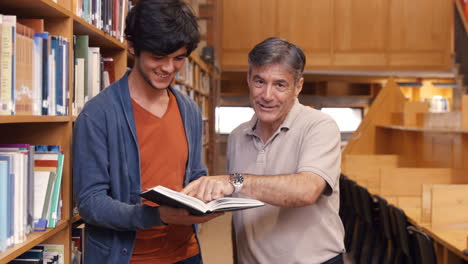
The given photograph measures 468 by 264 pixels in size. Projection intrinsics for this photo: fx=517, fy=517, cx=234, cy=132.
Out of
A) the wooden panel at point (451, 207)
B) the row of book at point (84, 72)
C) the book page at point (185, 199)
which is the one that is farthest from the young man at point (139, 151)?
the wooden panel at point (451, 207)

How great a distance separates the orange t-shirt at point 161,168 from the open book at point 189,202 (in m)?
0.31

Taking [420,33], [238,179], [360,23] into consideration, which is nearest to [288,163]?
[238,179]

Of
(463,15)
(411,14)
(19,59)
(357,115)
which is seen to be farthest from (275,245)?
(357,115)

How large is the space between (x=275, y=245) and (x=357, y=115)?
39.7ft

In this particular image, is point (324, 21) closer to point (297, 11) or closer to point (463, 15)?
point (297, 11)

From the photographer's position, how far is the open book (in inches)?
54.1

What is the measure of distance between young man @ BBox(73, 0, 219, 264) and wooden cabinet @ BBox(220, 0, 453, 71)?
29.3ft

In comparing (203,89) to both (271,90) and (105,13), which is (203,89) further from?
(271,90)

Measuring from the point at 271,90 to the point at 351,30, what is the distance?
31.0 feet

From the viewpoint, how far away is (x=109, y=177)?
1.68 metres

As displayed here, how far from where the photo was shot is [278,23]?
426 inches

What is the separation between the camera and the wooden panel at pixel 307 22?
1082cm

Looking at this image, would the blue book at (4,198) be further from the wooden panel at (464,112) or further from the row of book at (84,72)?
the wooden panel at (464,112)

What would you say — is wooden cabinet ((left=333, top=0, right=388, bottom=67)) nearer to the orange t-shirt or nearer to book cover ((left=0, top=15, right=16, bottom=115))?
the orange t-shirt
